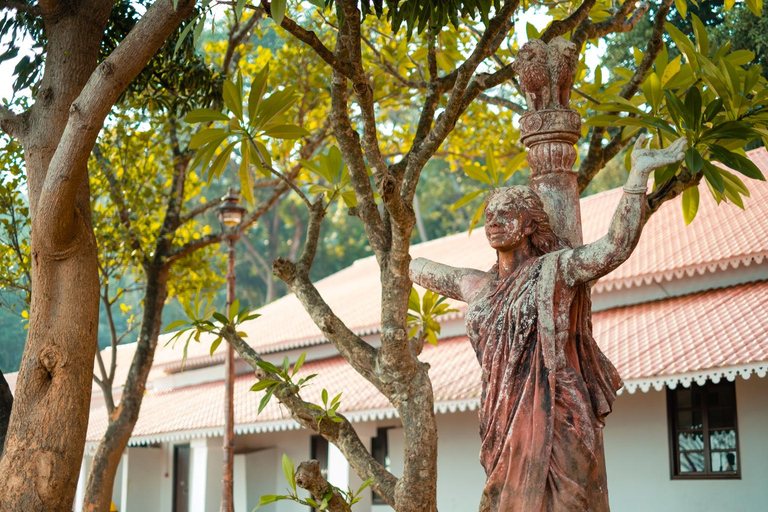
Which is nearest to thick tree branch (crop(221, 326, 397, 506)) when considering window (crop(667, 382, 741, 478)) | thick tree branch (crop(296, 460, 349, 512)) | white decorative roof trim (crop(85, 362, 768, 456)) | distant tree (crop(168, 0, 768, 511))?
distant tree (crop(168, 0, 768, 511))

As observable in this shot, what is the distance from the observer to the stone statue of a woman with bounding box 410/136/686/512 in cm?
306

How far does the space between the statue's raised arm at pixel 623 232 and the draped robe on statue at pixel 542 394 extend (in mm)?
73

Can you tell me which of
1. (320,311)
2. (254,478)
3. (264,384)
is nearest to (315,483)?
(264,384)

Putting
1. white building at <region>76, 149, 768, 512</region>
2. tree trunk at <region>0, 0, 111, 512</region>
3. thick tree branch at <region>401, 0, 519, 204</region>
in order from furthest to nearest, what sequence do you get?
white building at <region>76, 149, 768, 512</region> → tree trunk at <region>0, 0, 111, 512</region> → thick tree branch at <region>401, 0, 519, 204</region>

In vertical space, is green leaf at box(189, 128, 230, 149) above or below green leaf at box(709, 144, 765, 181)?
above

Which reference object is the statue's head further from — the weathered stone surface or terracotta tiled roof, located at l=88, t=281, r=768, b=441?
terracotta tiled roof, located at l=88, t=281, r=768, b=441

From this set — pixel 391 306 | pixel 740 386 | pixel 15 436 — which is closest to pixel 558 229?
pixel 391 306

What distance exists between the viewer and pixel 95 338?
5.52 metres

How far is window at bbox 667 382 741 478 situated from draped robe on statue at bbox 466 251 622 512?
7.68 metres

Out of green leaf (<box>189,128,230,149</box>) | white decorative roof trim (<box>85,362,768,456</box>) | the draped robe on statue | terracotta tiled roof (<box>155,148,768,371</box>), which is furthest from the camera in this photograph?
terracotta tiled roof (<box>155,148,768,371</box>)

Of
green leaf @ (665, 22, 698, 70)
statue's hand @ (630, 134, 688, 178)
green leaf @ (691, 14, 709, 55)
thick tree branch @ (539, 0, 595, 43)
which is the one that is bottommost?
statue's hand @ (630, 134, 688, 178)

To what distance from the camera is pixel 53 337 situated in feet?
17.4

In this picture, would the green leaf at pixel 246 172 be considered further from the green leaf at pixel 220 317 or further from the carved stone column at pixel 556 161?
the carved stone column at pixel 556 161

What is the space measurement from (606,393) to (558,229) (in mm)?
653
